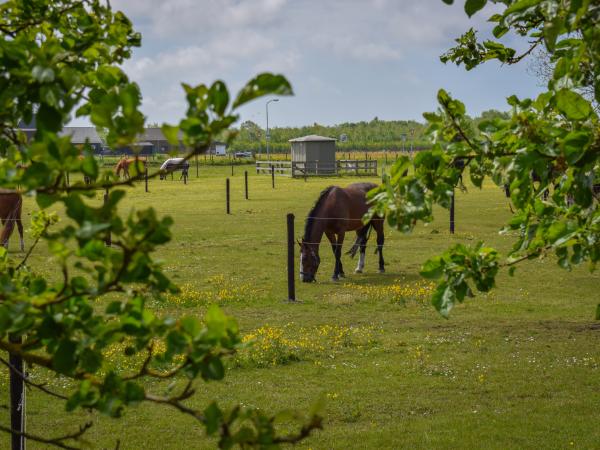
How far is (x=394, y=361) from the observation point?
9.63 m

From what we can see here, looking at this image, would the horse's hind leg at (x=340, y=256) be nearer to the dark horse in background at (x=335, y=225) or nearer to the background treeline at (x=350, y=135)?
the dark horse in background at (x=335, y=225)

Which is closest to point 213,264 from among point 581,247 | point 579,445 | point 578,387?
point 578,387

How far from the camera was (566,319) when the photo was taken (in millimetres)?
11945

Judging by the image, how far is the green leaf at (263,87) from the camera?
66.1 inches

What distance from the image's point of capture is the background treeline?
12456 cm

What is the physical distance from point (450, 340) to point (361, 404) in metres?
2.95

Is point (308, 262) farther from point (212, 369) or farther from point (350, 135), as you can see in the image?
point (350, 135)

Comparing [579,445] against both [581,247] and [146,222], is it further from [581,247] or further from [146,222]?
[146,222]

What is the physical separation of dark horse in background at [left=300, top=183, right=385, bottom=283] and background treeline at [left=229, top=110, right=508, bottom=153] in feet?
322

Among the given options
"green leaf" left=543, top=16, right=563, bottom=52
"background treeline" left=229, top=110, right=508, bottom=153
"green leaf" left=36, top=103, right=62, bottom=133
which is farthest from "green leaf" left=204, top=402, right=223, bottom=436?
"background treeline" left=229, top=110, right=508, bottom=153

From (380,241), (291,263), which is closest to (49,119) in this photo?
(291,263)

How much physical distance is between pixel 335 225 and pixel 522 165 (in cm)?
1396

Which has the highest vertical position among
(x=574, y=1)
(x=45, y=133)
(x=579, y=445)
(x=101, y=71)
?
(x=574, y=1)

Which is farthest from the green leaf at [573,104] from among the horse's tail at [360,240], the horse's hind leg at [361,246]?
the horse's tail at [360,240]
